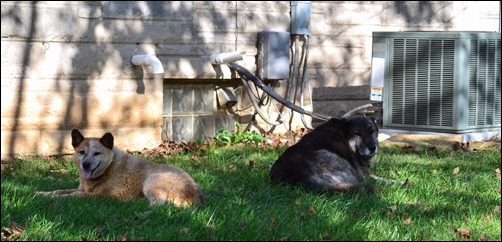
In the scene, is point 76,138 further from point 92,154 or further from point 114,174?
point 114,174

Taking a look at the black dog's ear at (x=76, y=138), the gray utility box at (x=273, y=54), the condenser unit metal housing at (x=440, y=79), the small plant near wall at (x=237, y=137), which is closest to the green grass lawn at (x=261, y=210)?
the black dog's ear at (x=76, y=138)

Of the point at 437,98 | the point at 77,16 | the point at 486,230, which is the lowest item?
the point at 486,230

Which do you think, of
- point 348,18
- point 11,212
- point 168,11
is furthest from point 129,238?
point 348,18

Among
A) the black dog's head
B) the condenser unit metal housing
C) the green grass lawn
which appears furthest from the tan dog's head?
the condenser unit metal housing

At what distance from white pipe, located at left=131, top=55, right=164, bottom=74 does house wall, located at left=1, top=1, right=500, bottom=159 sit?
111 millimetres

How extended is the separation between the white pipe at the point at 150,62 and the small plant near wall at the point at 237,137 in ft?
4.55

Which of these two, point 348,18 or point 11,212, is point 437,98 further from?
point 11,212

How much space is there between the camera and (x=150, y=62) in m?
11.7

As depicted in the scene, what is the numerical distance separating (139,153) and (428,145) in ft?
12.0

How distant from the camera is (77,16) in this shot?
11359 millimetres

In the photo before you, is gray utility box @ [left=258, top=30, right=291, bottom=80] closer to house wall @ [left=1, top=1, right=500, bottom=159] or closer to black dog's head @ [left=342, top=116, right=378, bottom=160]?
house wall @ [left=1, top=1, right=500, bottom=159]

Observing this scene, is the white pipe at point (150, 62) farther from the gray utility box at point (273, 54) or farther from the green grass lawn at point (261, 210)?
the gray utility box at point (273, 54)

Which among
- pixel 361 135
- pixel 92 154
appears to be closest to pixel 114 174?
pixel 92 154

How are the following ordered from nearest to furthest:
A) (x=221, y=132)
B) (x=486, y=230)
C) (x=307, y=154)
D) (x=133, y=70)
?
(x=486, y=230) → (x=307, y=154) → (x=133, y=70) → (x=221, y=132)
